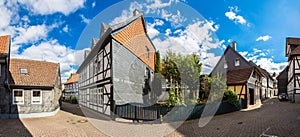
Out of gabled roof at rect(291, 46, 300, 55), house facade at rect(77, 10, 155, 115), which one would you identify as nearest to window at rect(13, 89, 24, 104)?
house facade at rect(77, 10, 155, 115)

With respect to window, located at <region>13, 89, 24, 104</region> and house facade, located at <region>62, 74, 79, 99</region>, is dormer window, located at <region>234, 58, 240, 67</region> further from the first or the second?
house facade, located at <region>62, 74, 79, 99</region>

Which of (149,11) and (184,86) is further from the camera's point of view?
(184,86)

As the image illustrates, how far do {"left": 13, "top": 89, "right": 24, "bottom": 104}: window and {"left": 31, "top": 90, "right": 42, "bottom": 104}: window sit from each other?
0.61m

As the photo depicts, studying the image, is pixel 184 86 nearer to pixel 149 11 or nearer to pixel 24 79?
pixel 149 11

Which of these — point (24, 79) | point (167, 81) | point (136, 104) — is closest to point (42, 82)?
point (24, 79)

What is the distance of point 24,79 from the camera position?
1384cm

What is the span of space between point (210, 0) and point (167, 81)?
6.67 metres

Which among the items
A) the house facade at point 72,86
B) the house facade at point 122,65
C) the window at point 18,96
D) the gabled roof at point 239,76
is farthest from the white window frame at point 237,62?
the house facade at point 72,86

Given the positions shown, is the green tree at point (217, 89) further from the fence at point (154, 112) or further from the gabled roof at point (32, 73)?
the gabled roof at point (32, 73)

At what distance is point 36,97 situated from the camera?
1405cm

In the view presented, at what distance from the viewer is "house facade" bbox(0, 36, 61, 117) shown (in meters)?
12.8

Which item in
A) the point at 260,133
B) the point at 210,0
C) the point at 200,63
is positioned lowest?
the point at 260,133

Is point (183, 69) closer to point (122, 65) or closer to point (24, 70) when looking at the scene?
point (122, 65)

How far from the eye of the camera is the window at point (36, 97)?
13.8 metres
